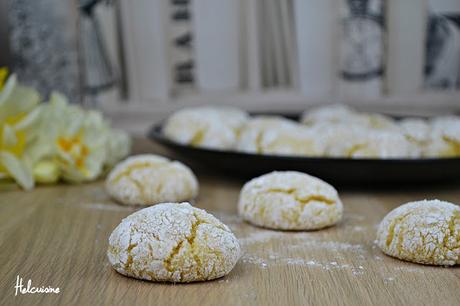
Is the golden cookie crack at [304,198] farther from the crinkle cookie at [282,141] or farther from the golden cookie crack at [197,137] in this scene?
the golden cookie crack at [197,137]

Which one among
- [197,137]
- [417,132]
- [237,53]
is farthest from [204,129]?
[237,53]

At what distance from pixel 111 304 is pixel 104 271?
139 millimetres

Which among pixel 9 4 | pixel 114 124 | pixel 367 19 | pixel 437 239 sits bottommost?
pixel 114 124

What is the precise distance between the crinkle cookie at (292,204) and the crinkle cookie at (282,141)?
0.83 ft

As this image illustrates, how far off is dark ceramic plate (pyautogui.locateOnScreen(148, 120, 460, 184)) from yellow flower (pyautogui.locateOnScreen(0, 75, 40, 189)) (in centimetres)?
45

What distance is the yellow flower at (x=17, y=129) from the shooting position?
5.42 ft

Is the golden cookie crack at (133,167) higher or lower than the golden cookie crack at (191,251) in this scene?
lower

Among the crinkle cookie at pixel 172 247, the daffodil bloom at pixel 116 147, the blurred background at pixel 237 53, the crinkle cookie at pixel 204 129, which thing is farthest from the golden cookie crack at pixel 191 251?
the blurred background at pixel 237 53

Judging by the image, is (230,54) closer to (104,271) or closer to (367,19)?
(367,19)

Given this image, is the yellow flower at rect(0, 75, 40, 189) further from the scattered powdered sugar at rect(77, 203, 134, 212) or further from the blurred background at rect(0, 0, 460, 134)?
the blurred background at rect(0, 0, 460, 134)

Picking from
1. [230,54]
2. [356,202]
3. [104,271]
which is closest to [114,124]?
[230,54]

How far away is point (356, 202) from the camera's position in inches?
60.4

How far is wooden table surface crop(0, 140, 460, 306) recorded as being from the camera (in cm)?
97

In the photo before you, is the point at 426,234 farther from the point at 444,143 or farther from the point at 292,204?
the point at 444,143
